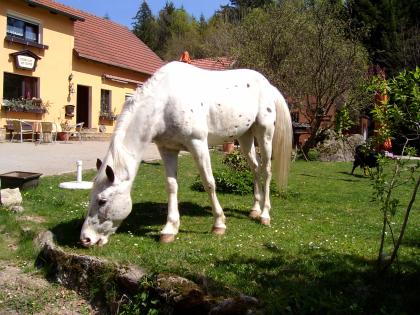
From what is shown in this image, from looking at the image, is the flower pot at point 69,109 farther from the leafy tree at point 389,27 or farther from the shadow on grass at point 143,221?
the shadow on grass at point 143,221

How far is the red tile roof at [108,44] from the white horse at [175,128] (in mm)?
18774

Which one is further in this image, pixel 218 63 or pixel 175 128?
pixel 218 63

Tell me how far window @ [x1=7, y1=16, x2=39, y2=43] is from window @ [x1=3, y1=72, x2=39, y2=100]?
1776mm

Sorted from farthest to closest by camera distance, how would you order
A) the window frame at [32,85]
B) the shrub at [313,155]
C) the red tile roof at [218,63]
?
1. the red tile roof at [218,63]
2. the window frame at [32,85]
3. the shrub at [313,155]

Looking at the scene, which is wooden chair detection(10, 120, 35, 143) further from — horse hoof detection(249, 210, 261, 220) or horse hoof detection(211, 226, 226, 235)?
horse hoof detection(211, 226, 226, 235)

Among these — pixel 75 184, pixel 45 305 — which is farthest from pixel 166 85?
pixel 75 184

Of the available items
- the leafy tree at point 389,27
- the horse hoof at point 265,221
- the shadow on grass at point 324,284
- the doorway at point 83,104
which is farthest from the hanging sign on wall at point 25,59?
the shadow on grass at point 324,284

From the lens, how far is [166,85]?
5043 mm

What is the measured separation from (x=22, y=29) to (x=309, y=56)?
1280cm

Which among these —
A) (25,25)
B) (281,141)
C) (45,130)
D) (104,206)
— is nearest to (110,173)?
(104,206)

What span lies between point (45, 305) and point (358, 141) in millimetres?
16142

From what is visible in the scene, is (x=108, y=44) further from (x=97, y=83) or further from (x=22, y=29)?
(x=22, y=29)

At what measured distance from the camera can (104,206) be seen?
4633 mm

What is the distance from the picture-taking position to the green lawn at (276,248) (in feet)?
11.4
